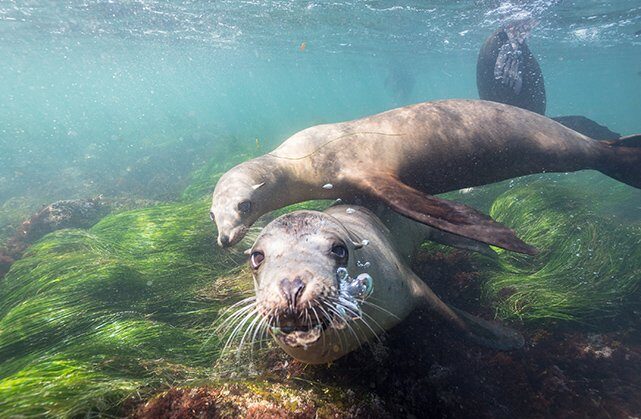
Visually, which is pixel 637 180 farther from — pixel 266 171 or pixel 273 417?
pixel 273 417

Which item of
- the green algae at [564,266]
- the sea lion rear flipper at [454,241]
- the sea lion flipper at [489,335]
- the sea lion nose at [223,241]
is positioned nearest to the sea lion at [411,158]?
the sea lion nose at [223,241]

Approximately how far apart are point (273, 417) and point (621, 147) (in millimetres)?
5008

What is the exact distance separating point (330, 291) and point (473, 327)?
1.76m

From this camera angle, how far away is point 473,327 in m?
2.75

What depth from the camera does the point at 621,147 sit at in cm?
443

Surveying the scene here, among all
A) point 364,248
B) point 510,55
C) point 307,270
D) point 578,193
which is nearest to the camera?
point 307,270

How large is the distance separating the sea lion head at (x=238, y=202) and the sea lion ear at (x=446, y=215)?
1089 millimetres

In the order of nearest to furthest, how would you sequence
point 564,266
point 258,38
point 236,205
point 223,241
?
point 223,241
point 236,205
point 564,266
point 258,38

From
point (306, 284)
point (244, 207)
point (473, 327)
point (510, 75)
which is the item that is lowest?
point (473, 327)

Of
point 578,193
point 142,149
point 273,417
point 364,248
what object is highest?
point 364,248

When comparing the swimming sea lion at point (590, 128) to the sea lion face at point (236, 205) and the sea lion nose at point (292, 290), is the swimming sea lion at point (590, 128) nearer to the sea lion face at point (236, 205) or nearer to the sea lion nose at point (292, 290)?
the sea lion face at point (236, 205)

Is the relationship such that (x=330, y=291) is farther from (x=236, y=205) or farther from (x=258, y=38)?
(x=258, y=38)

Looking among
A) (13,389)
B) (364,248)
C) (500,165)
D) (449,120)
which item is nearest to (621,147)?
(500,165)

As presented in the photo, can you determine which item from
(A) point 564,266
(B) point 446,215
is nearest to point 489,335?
(B) point 446,215
